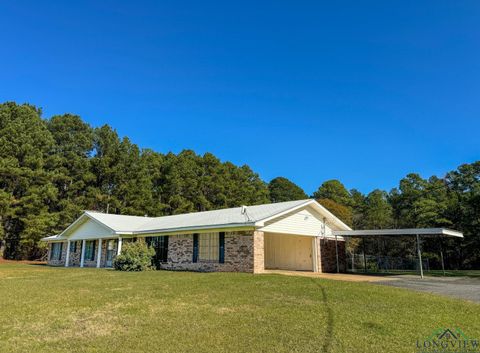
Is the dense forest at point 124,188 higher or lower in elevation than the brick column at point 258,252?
higher

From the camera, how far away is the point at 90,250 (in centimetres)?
2612

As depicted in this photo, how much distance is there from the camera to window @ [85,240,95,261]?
84.9 ft

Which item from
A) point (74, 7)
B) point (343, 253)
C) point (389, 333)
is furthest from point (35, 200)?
point (389, 333)

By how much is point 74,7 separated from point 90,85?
6.13 metres

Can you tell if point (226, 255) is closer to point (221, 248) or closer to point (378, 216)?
point (221, 248)

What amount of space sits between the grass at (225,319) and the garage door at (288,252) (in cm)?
1128

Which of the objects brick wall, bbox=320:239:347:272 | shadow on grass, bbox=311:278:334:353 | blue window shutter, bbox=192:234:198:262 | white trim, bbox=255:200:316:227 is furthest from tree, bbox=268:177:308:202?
shadow on grass, bbox=311:278:334:353

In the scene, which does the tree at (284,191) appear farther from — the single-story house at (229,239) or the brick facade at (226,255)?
the brick facade at (226,255)

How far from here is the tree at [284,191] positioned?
5644 cm

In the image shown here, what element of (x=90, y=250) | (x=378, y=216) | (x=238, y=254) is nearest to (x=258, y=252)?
(x=238, y=254)

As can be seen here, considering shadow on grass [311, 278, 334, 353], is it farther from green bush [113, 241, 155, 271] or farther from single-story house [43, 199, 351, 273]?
green bush [113, 241, 155, 271]

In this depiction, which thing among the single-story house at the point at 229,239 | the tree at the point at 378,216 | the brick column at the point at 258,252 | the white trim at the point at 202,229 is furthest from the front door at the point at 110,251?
the tree at the point at 378,216

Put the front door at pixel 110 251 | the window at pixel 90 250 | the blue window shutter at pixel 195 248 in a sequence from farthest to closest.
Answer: the window at pixel 90 250 → the front door at pixel 110 251 → the blue window shutter at pixel 195 248

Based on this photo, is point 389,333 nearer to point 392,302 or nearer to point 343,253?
point 392,302
